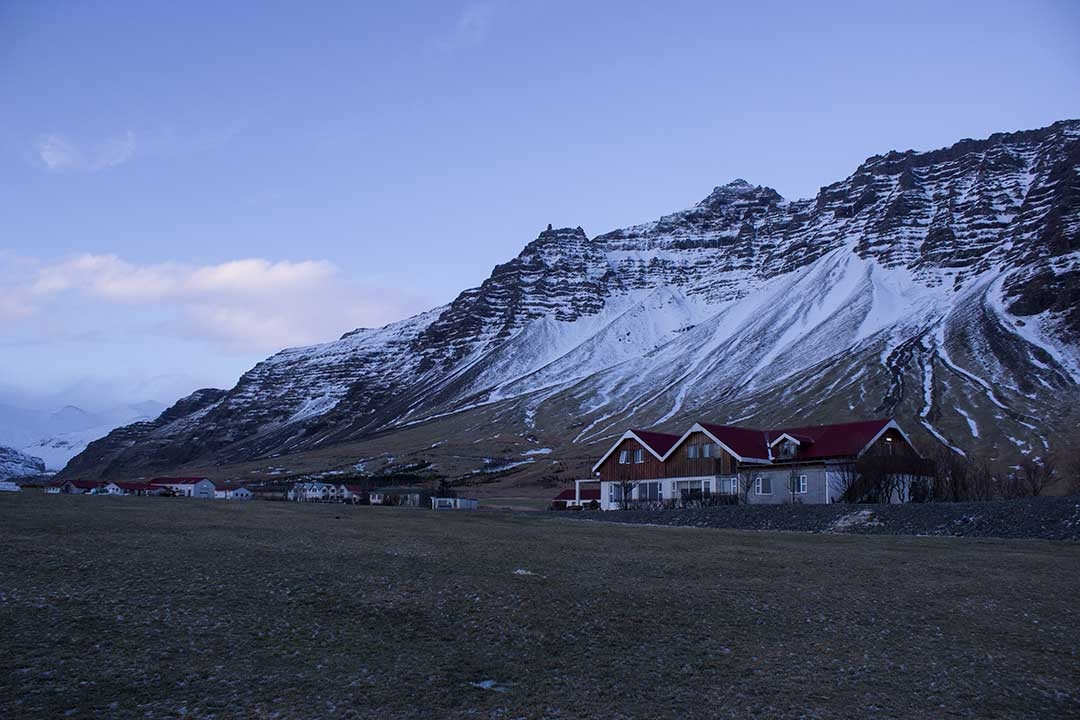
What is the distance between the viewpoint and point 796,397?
534 feet

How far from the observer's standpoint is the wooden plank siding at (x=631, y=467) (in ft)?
236

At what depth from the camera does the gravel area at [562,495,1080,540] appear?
1419 inches

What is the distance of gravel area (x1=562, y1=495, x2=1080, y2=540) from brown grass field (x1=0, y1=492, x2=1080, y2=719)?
493 inches

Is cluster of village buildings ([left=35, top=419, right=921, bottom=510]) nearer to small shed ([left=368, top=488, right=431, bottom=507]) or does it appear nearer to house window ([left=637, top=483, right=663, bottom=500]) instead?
house window ([left=637, top=483, right=663, bottom=500])

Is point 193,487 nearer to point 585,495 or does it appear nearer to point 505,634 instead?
point 585,495

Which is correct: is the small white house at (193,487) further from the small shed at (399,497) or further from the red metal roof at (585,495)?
the red metal roof at (585,495)

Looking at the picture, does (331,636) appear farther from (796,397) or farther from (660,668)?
(796,397)

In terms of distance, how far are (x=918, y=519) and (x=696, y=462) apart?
28.5 meters

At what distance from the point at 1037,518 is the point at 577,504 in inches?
2171

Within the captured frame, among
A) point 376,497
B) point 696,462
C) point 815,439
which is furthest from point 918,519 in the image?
point 376,497

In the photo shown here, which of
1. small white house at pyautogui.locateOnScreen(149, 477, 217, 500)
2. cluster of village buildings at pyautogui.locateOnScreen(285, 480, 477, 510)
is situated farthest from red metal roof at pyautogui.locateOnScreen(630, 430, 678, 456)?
small white house at pyautogui.locateOnScreen(149, 477, 217, 500)

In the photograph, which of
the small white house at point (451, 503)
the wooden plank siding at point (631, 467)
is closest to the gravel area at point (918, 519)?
the wooden plank siding at point (631, 467)

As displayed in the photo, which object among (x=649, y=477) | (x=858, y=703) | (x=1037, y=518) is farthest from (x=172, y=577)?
(x=649, y=477)

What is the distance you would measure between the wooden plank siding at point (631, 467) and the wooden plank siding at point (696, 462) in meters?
1.25
